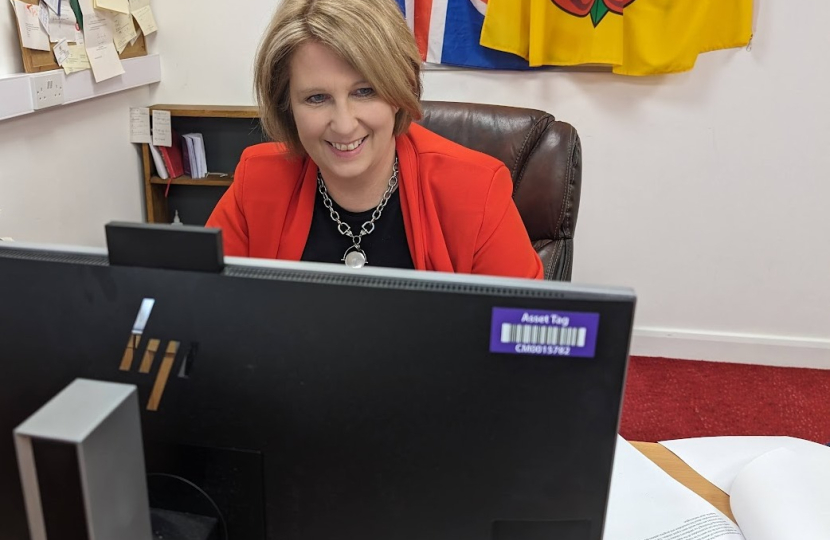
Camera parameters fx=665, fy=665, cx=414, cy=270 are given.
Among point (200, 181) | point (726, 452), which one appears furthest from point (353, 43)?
point (200, 181)

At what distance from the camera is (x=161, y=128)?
247 cm

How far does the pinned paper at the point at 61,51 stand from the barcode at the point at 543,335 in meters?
1.95

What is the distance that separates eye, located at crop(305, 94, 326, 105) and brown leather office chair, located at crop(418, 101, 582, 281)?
414 mm

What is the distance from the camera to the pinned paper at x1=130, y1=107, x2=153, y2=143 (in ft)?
8.05

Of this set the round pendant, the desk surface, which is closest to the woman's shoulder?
the round pendant

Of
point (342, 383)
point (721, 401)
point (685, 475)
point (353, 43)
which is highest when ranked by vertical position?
point (353, 43)

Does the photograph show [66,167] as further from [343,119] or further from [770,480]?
[770,480]

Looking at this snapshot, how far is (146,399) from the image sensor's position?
526 mm

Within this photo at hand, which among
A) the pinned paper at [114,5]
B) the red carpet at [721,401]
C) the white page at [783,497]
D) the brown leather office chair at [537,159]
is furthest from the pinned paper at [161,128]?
the white page at [783,497]

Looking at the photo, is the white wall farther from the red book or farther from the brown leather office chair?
the brown leather office chair

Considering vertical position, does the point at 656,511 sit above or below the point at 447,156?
below

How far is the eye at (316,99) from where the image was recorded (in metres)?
1.19

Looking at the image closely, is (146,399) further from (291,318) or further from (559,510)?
(559,510)

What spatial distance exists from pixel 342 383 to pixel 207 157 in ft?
7.59
